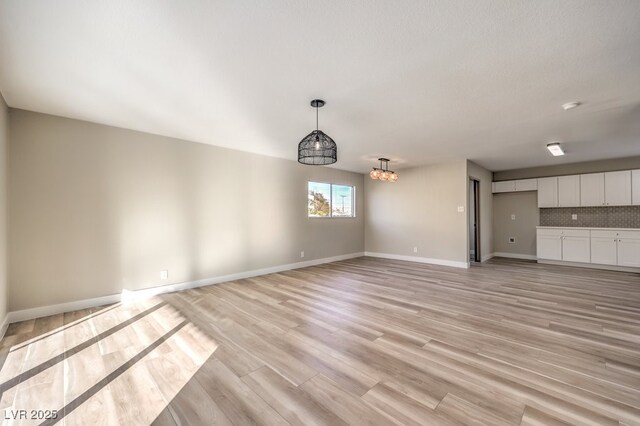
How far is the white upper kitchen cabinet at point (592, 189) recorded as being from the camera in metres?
6.25

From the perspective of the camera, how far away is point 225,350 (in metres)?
2.48

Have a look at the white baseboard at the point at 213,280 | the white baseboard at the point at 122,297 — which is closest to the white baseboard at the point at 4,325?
the white baseboard at the point at 122,297

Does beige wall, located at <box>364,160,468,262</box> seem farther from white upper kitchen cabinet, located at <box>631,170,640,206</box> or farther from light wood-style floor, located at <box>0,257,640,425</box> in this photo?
white upper kitchen cabinet, located at <box>631,170,640,206</box>

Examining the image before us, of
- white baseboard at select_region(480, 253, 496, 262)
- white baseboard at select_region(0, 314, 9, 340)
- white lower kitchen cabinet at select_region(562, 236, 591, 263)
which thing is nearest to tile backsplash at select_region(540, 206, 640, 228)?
white lower kitchen cabinet at select_region(562, 236, 591, 263)

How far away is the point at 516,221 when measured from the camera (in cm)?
773

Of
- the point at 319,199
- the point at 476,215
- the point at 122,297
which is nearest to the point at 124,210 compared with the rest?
the point at 122,297

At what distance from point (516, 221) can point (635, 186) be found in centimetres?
237

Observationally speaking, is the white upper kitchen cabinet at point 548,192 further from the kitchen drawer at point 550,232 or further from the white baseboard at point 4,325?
the white baseboard at point 4,325

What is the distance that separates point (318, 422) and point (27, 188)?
421cm

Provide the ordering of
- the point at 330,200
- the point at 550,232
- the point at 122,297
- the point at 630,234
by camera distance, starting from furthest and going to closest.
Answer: the point at 330,200 < the point at 550,232 < the point at 630,234 < the point at 122,297

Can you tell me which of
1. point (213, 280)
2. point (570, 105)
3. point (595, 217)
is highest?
point (570, 105)

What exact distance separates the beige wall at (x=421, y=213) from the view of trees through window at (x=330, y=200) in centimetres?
67

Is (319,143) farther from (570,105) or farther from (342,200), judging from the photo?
(342,200)

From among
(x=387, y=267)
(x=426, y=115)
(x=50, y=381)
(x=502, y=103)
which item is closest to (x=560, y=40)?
(x=502, y=103)
